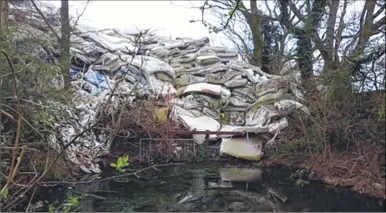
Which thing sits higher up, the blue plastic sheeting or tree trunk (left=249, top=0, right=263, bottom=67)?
tree trunk (left=249, top=0, right=263, bottom=67)

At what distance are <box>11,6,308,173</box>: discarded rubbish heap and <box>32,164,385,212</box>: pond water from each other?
2.36 ft

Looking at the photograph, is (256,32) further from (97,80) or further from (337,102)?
(97,80)

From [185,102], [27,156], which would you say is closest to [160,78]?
[185,102]

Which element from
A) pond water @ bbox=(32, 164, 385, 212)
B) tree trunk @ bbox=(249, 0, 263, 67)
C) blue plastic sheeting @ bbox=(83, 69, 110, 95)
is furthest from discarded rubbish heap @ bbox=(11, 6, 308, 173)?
pond water @ bbox=(32, 164, 385, 212)

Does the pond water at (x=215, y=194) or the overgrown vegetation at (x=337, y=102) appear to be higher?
the overgrown vegetation at (x=337, y=102)

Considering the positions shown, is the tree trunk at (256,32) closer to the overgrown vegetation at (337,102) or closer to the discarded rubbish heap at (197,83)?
the discarded rubbish heap at (197,83)

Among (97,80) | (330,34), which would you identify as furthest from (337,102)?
(97,80)

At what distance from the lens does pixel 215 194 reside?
3.45m

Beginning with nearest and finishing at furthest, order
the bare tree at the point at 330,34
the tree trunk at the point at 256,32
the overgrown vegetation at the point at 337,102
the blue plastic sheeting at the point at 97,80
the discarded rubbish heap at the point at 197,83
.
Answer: the bare tree at the point at 330,34 < the overgrown vegetation at the point at 337,102 < the blue plastic sheeting at the point at 97,80 < the discarded rubbish heap at the point at 197,83 < the tree trunk at the point at 256,32

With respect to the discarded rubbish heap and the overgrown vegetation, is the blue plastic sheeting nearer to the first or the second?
the discarded rubbish heap

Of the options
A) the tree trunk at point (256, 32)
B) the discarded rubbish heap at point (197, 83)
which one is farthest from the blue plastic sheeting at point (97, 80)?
the tree trunk at point (256, 32)

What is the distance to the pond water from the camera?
3.09m

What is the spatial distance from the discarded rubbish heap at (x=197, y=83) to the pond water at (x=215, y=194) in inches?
28.3

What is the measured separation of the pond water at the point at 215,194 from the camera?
3.09 m
